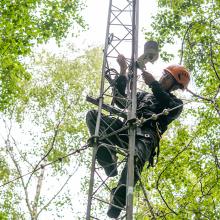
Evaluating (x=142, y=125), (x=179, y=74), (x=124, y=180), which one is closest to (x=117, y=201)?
(x=124, y=180)

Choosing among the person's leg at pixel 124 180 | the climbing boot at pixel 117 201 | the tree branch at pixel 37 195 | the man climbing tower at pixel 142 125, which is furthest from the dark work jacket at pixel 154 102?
the tree branch at pixel 37 195

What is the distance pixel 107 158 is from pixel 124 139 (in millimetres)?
549

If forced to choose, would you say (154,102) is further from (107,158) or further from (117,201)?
(117,201)

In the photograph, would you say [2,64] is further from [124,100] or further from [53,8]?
[124,100]

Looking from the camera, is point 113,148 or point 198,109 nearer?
point 113,148

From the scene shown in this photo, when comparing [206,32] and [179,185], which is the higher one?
[206,32]

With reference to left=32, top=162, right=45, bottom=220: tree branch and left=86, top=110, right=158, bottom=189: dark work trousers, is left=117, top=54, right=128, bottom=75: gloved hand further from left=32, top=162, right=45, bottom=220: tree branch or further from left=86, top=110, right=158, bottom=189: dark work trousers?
left=32, top=162, right=45, bottom=220: tree branch

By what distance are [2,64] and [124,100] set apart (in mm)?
4689

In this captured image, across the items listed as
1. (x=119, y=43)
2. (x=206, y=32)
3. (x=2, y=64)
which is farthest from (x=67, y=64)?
(x=119, y=43)

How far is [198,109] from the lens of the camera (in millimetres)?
8914

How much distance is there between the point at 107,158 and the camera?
4.71m

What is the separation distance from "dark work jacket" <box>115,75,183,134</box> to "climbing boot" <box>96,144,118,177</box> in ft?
2.35

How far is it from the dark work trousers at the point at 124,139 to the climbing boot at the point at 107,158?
159mm

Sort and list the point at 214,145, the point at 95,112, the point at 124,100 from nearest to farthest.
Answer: the point at 95,112 < the point at 124,100 < the point at 214,145
